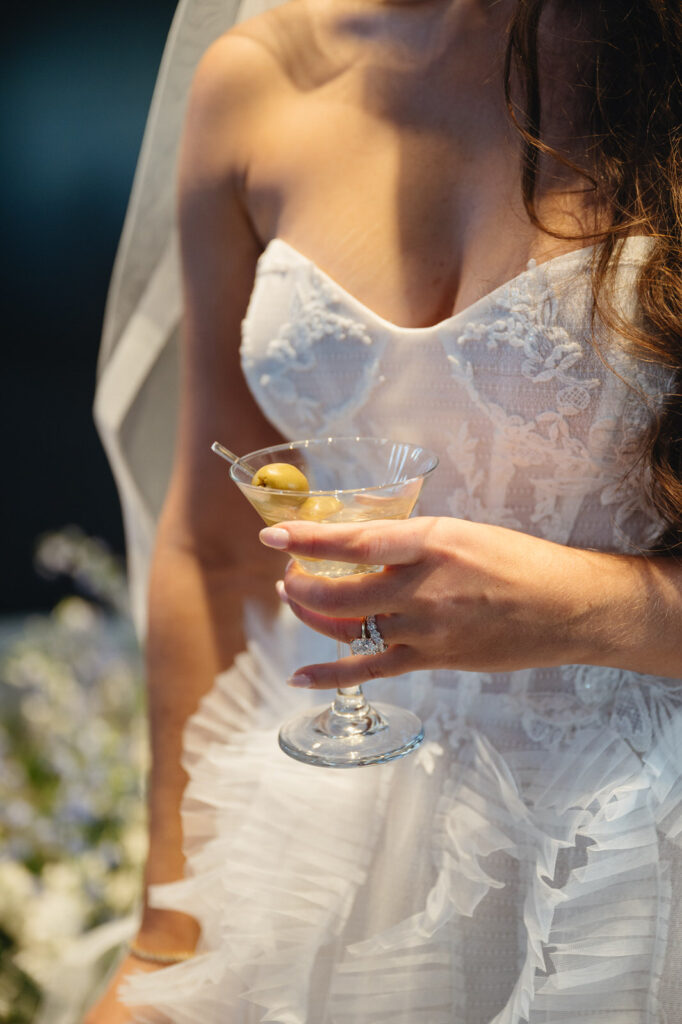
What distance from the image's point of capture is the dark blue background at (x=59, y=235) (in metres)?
2.78

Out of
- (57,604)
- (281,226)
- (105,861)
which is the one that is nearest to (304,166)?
(281,226)

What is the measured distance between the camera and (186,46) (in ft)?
4.61

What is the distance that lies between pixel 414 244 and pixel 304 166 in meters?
0.19

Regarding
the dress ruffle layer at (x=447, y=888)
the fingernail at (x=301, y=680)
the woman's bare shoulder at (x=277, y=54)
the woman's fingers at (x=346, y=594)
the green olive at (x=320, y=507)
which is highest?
the woman's bare shoulder at (x=277, y=54)

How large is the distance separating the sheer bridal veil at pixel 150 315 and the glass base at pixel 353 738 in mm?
647

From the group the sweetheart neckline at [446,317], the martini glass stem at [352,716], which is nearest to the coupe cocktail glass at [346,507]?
the martini glass stem at [352,716]

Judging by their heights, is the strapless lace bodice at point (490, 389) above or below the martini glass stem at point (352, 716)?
above

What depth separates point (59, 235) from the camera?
3.02 metres

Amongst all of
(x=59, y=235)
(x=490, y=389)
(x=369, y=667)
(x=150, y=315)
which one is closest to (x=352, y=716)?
(x=369, y=667)

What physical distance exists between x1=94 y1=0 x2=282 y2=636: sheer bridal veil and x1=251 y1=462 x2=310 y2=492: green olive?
0.69m

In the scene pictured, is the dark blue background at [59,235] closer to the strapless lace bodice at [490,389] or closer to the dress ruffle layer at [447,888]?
the strapless lace bodice at [490,389]

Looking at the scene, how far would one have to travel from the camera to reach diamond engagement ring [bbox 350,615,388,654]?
0.91 meters

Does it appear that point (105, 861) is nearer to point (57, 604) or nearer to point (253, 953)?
point (253, 953)

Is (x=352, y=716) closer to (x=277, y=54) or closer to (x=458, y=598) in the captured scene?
(x=458, y=598)
